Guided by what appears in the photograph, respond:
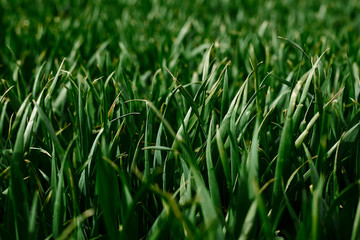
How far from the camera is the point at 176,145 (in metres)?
0.85

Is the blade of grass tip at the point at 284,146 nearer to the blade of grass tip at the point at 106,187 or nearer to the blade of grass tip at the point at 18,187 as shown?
the blade of grass tip at the point at 106,187

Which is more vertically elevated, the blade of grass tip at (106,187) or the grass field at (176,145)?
the blade of grass tip at (106,187)

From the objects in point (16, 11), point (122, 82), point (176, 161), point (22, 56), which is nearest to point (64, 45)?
point (22, 56)

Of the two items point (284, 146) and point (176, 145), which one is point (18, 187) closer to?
point (176, 145)

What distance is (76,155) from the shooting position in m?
0.94

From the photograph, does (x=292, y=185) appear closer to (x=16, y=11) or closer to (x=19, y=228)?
(x=19, y=228)

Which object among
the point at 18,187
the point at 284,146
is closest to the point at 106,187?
the point at 18,187

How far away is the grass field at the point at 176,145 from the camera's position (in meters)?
0.70

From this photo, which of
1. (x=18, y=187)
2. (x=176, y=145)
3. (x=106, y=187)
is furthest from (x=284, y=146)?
(x=18, y=187)

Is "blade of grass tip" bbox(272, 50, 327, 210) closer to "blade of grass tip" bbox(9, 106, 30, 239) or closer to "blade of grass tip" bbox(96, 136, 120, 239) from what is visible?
"blade of grass tip" bbox(96, 136, 120, 239)

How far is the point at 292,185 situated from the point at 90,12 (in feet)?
6.88

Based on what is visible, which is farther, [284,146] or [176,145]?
[176,145]

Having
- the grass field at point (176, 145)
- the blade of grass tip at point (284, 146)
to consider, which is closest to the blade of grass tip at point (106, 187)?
the grass field at point (176, 145)

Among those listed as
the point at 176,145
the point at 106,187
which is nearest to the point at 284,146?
the point at 176,145
